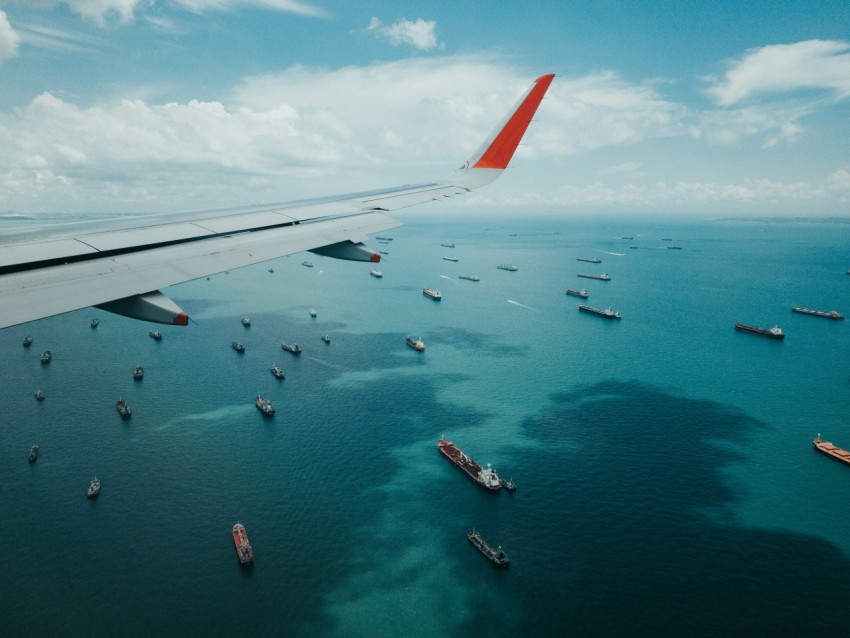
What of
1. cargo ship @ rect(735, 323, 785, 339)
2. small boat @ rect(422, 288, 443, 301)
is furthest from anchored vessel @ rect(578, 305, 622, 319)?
small boat @ rect(422, 288, 443, 301)

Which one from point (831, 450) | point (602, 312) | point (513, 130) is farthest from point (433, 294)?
point (513, 130)

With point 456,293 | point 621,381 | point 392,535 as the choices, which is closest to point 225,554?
point 392,535

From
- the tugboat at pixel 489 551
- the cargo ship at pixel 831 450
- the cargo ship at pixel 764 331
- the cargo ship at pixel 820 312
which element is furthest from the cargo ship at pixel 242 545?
the cargo ship at pixel 820 312

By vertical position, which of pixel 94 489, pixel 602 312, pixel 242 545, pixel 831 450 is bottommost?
pixel 94 489

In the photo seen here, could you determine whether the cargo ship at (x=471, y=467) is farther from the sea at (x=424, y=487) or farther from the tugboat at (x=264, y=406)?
the tugboat at (x=264, y=406)

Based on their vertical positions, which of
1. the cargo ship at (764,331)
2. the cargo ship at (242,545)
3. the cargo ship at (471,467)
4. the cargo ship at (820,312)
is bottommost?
the cargo ship at (242,545)

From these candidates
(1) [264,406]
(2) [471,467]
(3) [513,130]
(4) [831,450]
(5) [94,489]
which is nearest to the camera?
(3) [513,130]

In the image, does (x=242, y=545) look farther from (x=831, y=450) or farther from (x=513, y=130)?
(x=831, y=450)
